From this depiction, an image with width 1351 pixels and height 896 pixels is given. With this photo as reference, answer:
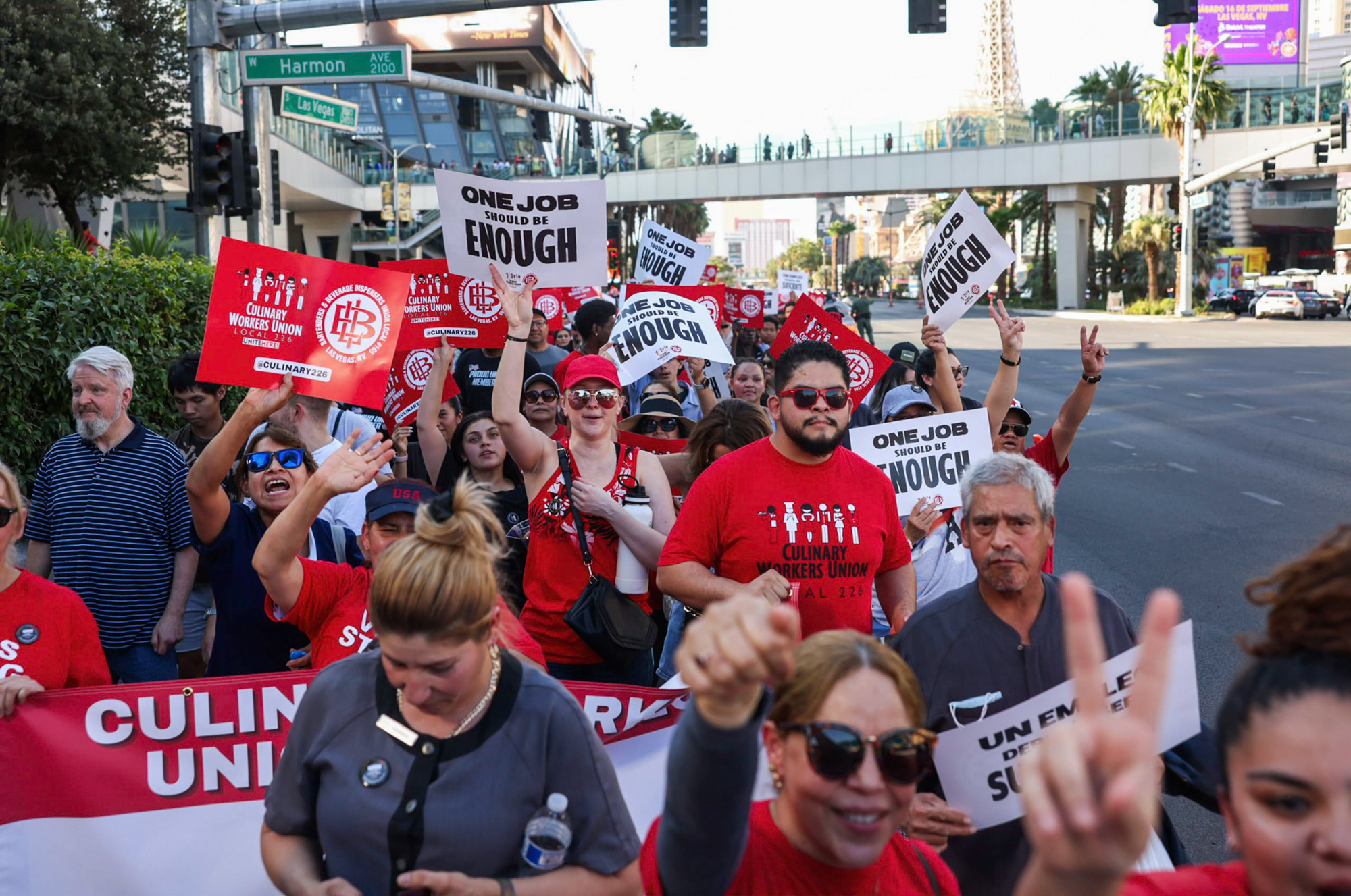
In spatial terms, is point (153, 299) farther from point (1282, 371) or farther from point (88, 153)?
point (1282, 371)

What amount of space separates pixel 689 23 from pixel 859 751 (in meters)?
12.3

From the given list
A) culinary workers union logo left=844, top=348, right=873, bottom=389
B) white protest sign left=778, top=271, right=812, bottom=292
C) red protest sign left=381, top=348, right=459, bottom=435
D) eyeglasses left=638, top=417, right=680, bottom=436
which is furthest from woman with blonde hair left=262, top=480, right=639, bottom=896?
white protest sign left=778, top=271, right=812, bottom=292

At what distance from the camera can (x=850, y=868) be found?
2248 mm

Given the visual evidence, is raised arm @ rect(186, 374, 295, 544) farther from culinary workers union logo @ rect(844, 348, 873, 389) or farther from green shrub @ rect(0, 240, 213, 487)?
culinary workers union logo @ rect(844, 348, 873, 389)

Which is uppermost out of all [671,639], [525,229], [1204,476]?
[525,229]

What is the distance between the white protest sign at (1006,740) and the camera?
311cm

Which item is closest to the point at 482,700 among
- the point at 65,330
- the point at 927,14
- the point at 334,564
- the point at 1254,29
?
the point at 334,564

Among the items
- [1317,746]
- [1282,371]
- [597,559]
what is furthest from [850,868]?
[1282,371]

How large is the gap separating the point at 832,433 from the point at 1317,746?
2570mm

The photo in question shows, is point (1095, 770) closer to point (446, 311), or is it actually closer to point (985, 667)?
point (985, 667)

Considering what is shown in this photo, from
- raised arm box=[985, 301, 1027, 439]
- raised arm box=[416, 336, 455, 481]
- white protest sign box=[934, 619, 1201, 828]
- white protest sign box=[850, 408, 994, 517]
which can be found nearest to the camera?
white protest sign box=[934, 619, 1201, 828]

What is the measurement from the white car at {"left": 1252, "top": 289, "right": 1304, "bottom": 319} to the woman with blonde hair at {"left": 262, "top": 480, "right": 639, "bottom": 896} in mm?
50372

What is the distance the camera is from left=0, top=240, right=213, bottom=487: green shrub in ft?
26.7

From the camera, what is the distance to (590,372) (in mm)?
5066
